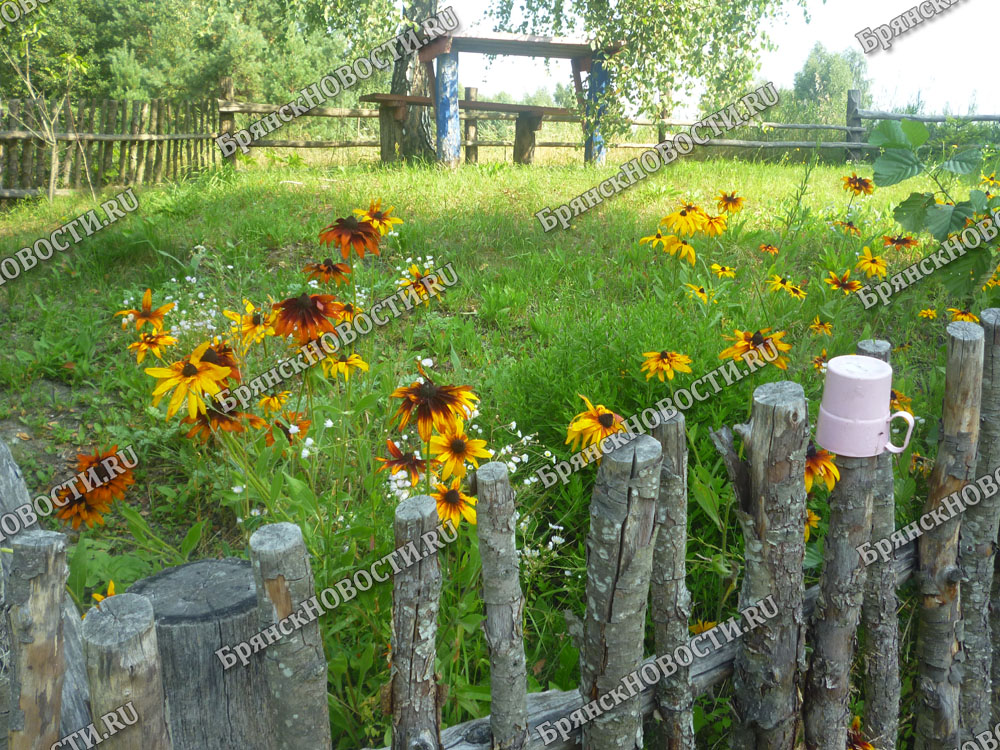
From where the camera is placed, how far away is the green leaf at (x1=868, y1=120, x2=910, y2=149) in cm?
273

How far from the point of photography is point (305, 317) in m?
2.00

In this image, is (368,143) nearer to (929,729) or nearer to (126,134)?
(126,134)

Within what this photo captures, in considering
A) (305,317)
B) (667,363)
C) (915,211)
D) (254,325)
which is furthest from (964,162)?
(254,325)

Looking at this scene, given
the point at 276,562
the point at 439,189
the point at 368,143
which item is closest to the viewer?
the point at 276,562

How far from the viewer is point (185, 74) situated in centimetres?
2394

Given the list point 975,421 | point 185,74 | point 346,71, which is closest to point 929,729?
point 975,421

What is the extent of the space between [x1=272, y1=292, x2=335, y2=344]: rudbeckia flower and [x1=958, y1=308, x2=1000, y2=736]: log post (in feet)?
6.05

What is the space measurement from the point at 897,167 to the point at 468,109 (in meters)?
10.6

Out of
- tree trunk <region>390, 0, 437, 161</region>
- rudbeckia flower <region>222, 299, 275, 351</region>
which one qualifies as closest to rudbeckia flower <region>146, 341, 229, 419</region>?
rudbeckia flower <region>222, 299, 275, 351</region>

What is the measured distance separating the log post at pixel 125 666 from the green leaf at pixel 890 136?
2747mm

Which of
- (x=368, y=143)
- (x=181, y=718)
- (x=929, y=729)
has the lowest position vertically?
(x=929, y=729)

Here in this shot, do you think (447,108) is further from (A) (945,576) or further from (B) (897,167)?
(A) (945,576)

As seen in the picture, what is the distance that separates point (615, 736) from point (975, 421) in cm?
131

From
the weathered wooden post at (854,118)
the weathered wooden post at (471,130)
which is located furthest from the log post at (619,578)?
the weathered wooden post at (854,118)
